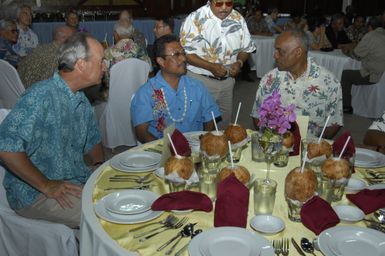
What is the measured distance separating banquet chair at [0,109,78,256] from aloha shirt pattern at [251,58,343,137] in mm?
1719

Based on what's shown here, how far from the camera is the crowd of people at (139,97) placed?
2043 mm

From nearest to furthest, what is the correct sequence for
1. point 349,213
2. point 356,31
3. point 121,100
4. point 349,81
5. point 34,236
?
1. point 349,213
2. point 34,236
3. point 121,100
4. point 349,81
5. point 356,31

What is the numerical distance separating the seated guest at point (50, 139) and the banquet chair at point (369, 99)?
4.64 m

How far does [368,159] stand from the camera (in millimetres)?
2109

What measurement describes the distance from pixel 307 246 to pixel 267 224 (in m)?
0.16

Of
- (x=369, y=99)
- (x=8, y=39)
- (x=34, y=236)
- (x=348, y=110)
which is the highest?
(x=8, y=39)

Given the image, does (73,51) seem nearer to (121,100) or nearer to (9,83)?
(9,83)

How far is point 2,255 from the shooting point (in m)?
2.16

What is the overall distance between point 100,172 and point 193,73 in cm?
189

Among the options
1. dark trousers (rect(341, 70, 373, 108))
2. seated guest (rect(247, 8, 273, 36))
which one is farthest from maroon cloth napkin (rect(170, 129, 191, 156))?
seated guest (rect(247, 8, 273, 36))

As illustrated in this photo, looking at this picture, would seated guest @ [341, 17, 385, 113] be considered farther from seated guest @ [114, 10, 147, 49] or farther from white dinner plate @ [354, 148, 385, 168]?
white dinner plate @ [354, 148, 385, 168]

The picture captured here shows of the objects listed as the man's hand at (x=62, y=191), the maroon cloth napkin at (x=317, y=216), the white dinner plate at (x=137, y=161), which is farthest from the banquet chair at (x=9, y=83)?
the maroon cloth napkin at (x=317, y=216)

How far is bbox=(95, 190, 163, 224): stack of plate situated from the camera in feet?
4.89

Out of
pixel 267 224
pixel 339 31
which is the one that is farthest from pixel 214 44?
pixel 339 31
